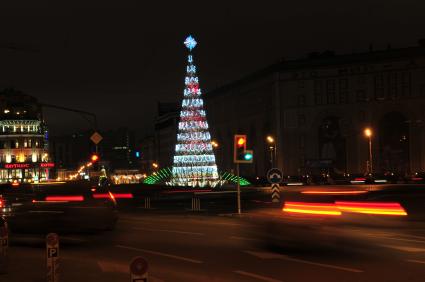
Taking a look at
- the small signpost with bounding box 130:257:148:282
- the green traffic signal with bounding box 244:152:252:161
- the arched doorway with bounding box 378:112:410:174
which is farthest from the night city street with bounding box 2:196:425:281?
the arched doorway with bounding box 378:112:410:174

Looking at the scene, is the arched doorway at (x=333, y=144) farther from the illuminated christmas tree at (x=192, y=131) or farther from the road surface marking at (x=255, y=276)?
the road surface marking at (x=255, y=276)

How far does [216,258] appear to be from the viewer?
16.9 metres

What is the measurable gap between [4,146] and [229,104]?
171ft

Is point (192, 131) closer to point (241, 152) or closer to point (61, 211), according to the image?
point (241, 152)

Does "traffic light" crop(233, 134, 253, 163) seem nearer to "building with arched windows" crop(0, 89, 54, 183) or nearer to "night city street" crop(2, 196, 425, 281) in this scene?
"night city street" crop(2, 196, 425, 281)

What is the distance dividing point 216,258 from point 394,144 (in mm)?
98425

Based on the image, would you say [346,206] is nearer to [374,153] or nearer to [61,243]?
[61,243]

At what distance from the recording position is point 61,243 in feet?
71.5

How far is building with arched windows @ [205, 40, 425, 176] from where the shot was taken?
111312 mm

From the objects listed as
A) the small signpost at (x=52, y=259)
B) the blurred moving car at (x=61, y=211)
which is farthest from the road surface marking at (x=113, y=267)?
the blurred moving car at (x=61, y=211)

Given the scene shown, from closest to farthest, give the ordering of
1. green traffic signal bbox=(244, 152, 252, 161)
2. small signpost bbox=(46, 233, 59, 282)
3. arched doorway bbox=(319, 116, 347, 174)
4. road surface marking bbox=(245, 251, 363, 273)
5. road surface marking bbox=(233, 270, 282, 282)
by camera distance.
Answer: small signpost bbox=(46, 233, 59, 282) → road surface marking bbox=(233, 270, 282, 282) → road surface marking bbox=(245, 251, 363, 273) → green traffic signal bbox=(244, 152, 252, 161) → arched doorway bbox=(319, 116, 347, 174)

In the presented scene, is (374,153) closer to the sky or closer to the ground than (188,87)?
closer to the ground

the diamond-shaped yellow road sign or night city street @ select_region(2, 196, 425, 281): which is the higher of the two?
the diamond-shaped yellow road sign

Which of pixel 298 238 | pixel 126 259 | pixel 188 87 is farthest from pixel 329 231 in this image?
pixel 188 87
